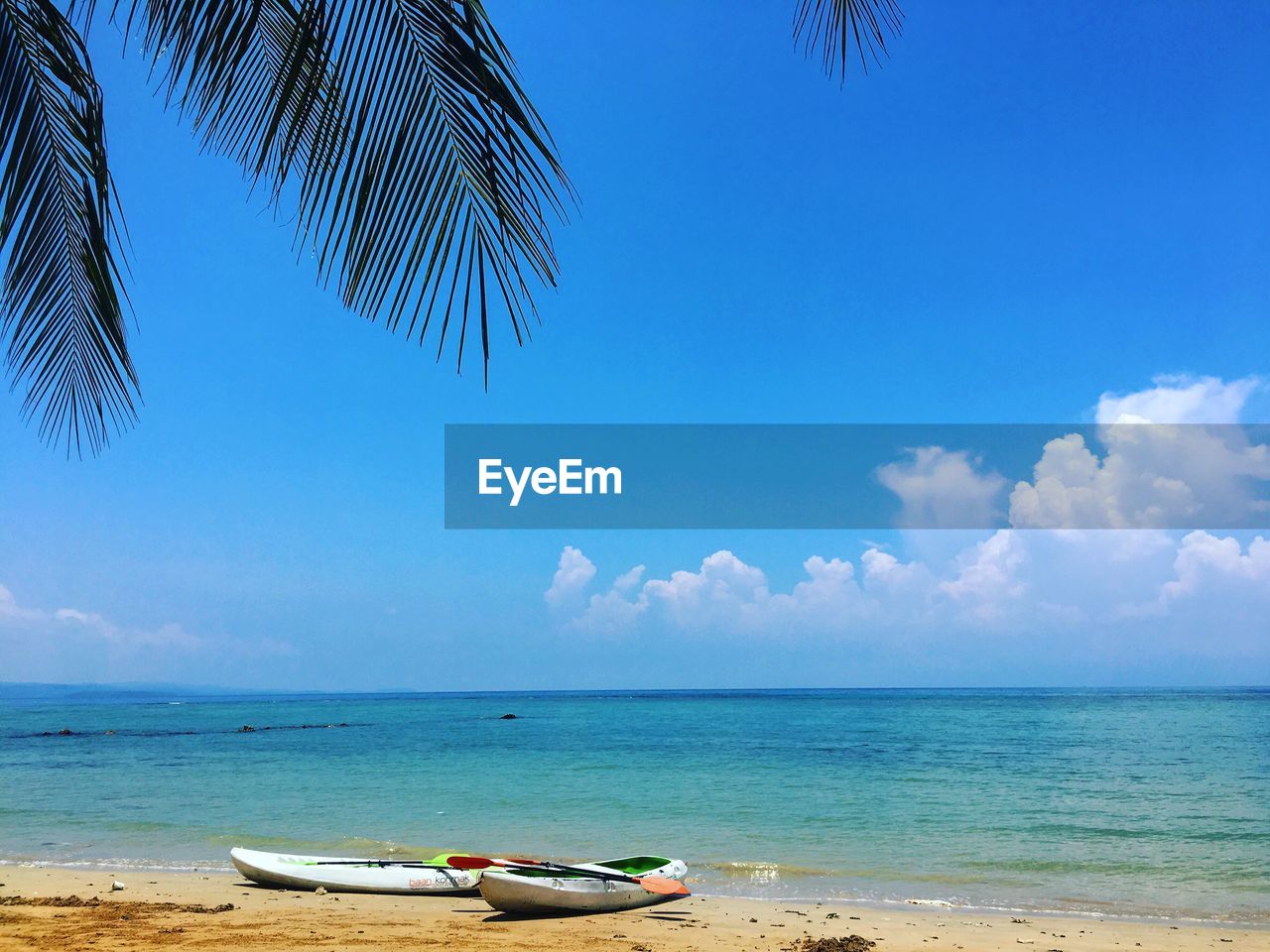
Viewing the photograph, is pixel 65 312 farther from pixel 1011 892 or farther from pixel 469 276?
pixel 1011 892

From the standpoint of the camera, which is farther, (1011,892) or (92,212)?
(1011,892)

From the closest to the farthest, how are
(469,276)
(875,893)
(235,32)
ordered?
1. (469,276)
2. (235,32)
3. (875,893)

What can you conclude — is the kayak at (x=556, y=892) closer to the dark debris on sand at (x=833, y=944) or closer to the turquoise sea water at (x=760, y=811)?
the turquoise sea water at (x=760, y=811)

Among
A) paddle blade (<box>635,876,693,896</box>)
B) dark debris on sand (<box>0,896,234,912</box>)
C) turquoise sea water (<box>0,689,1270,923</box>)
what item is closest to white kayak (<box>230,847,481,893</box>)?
dark debris on sand (<box>0,896,234,912</box>)

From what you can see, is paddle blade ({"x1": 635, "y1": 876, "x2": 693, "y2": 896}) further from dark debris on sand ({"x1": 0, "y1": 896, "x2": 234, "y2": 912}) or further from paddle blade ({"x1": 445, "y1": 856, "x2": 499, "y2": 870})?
dark debris on sand ({"x1": 0, "y1": 896, "x2": 234, "y2": 912})

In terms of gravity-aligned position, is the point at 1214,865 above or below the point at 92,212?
below

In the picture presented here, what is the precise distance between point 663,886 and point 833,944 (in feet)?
8.46

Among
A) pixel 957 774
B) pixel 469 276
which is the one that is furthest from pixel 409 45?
pixel 957 774

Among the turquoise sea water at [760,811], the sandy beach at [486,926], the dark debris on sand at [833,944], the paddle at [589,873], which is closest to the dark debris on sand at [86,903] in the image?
the sandy beach at [486,926]

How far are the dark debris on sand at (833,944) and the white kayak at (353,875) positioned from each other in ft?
12.3

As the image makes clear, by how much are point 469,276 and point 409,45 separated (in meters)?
0.74

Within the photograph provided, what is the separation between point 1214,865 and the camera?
12.2 m

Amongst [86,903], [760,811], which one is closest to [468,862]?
[86,903]

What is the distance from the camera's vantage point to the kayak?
9.09 m
